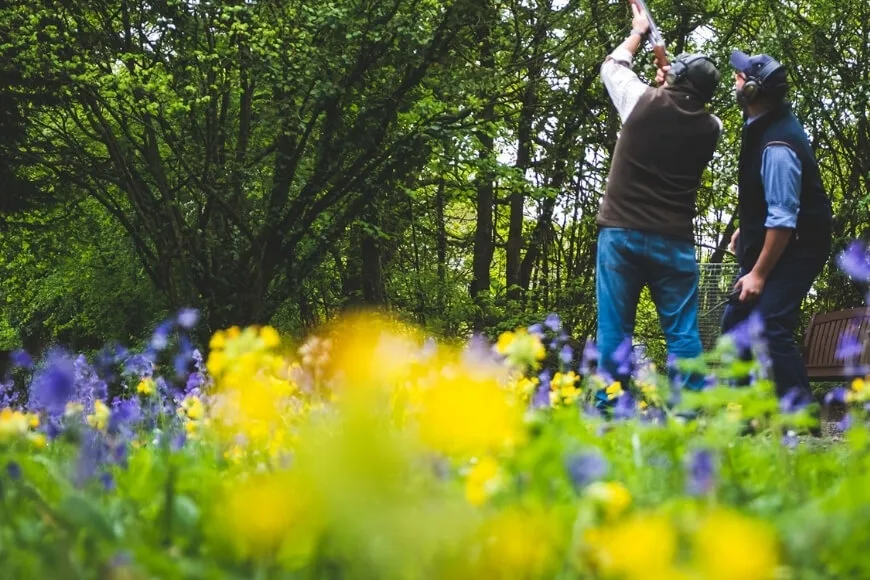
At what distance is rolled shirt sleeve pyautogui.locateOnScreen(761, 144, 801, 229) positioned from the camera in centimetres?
373

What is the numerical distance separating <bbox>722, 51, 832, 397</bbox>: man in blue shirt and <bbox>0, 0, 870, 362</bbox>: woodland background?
17.5 ft

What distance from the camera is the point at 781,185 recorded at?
3.75 metres

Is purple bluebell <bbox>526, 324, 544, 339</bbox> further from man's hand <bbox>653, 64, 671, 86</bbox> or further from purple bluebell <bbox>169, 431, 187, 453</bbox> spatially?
man's hand <bbox>653, 64, 671, 86</bbox>

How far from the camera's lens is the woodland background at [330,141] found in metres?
8.75

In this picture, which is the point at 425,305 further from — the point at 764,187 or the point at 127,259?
the point at 764,187

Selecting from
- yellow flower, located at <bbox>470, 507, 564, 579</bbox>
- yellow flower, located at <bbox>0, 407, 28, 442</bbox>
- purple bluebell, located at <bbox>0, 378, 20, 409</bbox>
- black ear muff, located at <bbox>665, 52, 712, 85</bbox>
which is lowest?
yellow flower, located at <bbox>470, 507, 564, 579</bbox>

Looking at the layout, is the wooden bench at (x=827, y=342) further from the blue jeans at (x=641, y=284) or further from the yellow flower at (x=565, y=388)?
the yellow flower at (x=565, y=388)

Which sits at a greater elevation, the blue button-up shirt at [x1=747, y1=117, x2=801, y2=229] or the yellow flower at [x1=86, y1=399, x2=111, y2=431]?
the blue button-up shirt at [x1=747, y1=117, x2=801, y2=229]

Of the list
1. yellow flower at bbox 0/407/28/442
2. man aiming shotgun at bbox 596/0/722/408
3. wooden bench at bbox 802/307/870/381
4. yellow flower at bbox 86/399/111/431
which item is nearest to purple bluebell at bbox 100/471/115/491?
yellow flower at bbox 0/407/28/442

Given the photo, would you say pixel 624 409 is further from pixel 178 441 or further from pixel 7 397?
pixel 7 397

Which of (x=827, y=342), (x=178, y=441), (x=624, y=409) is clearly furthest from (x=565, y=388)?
(x=827, y=342)

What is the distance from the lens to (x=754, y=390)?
5.51 feet

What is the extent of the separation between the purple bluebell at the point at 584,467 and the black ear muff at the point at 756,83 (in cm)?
334

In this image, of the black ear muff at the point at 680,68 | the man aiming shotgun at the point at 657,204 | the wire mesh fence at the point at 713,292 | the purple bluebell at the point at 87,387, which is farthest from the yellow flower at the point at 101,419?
the wire mesh fence at the point at 713,292
